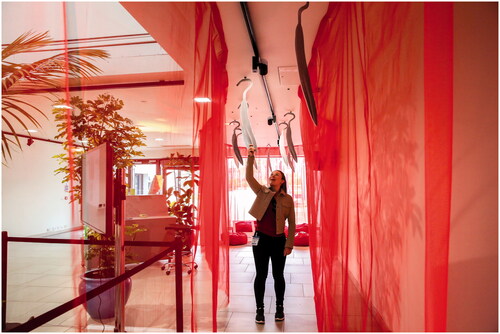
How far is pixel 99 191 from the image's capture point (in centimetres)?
181

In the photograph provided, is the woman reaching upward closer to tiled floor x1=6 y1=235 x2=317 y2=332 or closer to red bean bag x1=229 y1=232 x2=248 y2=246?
tiled floor x1=6 y1=235 x2=317 y2=332

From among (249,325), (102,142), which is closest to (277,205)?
(249,325)

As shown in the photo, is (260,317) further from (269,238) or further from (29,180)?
(29,180)

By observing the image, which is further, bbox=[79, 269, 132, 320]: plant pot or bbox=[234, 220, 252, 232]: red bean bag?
bbox=[234, 220, 252, 232]: red bean bag

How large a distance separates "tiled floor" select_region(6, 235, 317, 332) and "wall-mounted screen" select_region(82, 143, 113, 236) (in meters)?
0.23

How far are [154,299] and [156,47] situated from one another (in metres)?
2.75

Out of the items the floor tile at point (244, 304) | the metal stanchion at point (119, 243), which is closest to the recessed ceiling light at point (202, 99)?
the metal stanchion at point (119, 243)

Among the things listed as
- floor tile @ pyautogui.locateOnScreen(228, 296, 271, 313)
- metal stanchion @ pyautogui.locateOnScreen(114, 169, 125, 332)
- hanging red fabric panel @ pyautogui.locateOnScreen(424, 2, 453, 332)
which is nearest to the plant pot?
metal stanchion @ pyautogui.locateOnScreen(114, 169, 125, 332)

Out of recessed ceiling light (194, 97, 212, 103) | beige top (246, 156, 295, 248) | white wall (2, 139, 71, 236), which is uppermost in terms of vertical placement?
recessed ceiling light (194, 97, 212, 103)

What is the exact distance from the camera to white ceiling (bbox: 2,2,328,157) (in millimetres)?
1230

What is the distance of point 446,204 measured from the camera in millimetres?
1004

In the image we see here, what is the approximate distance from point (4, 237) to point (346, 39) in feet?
8.75

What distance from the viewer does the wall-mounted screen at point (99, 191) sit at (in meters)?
1.75

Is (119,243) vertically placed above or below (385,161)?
below
